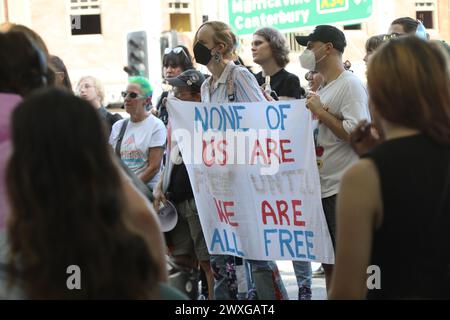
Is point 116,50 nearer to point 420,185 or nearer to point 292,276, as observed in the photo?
point 292,276

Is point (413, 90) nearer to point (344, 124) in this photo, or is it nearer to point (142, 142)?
point (344, 124)

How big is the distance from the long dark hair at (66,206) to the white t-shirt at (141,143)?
15.5 ft

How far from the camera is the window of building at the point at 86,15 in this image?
38094 millimetres

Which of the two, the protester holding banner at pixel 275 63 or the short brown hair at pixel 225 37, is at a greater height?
the short brown hair at pixel 225 37

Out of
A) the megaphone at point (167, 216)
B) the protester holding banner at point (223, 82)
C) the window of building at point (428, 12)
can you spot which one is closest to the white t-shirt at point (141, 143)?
the megaphone at point (167, 216)

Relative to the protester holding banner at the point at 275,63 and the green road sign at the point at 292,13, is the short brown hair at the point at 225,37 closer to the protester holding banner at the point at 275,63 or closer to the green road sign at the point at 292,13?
the protester holding banner at the point at 275,63

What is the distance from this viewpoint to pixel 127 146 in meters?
7.45

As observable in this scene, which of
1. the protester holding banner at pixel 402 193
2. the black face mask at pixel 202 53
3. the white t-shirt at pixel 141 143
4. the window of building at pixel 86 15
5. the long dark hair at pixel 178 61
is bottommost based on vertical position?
the white t-shirt at pixel 141 143

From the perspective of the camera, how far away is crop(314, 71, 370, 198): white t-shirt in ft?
20.1

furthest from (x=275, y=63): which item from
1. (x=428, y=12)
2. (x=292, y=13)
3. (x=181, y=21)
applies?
(x=428, y=12)

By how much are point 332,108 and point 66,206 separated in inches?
150

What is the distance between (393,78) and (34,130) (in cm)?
117

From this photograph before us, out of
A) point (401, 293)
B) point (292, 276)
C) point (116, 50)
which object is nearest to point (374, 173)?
point (401, 293)

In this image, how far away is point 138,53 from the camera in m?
20.5
